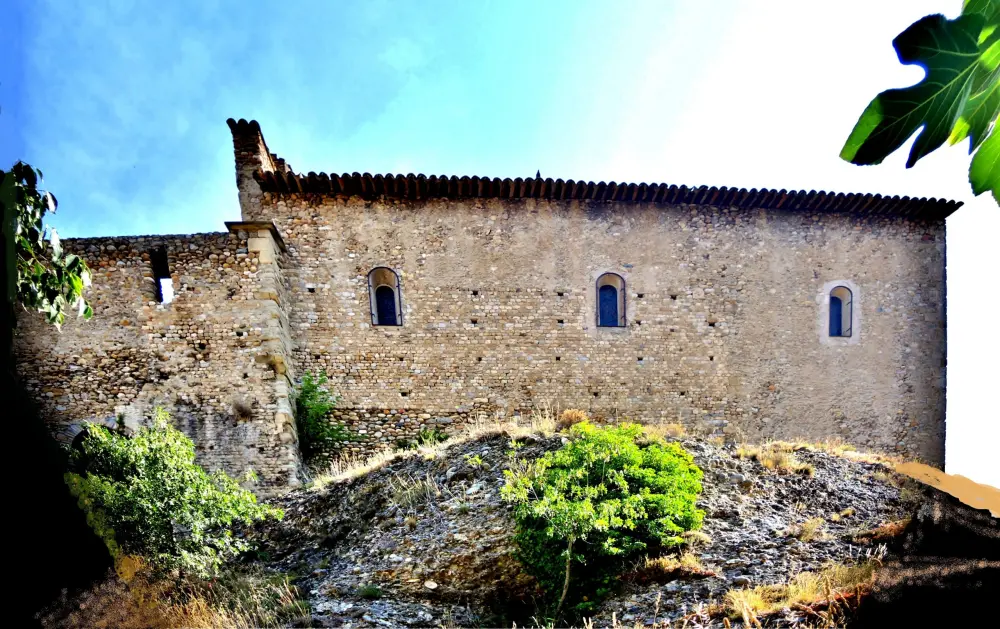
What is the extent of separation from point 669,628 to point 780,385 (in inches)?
318

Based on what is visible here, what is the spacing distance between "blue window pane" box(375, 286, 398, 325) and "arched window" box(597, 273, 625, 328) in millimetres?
4837

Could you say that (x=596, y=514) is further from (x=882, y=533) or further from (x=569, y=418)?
(x=569, y=418)

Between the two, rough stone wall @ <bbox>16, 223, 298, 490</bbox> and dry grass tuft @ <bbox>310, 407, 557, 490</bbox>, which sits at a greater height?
rough stone wall @ <bbox>16, 223, 298, 490</bbox>

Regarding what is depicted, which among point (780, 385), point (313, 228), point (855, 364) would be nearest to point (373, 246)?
point (313, 228)

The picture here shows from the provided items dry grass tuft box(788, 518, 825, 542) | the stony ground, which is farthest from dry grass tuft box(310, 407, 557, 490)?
dry grass tuft box(788, 518, 825, 542)

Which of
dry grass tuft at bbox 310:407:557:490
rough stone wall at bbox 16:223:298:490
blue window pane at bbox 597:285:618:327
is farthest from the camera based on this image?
blue window pane at bbox 597:285:618:327

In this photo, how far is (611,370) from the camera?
941cm

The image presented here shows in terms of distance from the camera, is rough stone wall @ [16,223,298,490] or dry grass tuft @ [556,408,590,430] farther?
dry grass tuft @ [556,408,590,430]

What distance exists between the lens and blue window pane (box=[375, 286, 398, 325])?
9312mm

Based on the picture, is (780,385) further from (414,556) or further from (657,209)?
(414,556)

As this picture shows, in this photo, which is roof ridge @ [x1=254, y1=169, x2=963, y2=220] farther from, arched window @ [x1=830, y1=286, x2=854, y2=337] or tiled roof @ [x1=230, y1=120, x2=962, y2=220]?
arched window @ [x1=830, y1=286, x2=854, y2=337]

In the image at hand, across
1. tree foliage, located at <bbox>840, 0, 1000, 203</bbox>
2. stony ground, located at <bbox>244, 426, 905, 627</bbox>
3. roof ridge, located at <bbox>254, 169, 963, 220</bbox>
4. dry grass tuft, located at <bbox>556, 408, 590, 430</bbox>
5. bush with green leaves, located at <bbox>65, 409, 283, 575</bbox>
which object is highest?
roof ridge, located at <bbox>254, 169, 963, 220</bbox>

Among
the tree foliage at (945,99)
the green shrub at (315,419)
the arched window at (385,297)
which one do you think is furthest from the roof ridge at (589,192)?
the tree foliage at (945,99)

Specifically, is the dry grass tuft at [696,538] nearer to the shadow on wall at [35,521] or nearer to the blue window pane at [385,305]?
the shadow on wall at [35,521]
